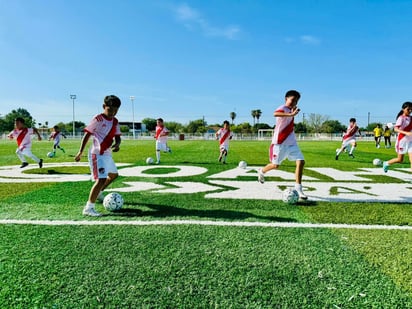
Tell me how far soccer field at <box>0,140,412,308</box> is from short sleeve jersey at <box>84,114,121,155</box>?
3.70ft

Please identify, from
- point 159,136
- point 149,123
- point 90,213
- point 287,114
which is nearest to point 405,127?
point 287,114

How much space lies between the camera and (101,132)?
5.29 m

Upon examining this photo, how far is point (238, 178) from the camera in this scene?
9.18 m

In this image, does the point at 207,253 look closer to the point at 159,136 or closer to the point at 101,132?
the point at 101,132

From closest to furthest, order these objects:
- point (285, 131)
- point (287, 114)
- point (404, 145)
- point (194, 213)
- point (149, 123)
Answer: point (194, 213)
point (287, 114)
point (285, 131)
point (404, 145)
point (149, 123)

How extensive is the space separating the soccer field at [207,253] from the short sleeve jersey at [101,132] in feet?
3.70

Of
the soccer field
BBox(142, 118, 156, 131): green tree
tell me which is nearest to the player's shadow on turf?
the soccer field

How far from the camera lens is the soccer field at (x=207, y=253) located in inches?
101

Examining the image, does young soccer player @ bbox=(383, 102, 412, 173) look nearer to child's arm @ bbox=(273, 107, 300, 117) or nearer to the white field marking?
child's arm @ bbox=(273, 107, 300, 117)

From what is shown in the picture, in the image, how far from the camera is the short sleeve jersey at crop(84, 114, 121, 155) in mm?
5207

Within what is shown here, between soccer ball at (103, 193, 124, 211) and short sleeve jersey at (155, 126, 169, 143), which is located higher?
short sleeve jersey at (155, 126, 169, 143)

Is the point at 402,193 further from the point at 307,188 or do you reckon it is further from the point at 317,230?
the point at 317,230

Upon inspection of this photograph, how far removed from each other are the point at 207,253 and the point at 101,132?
3070 millimetres

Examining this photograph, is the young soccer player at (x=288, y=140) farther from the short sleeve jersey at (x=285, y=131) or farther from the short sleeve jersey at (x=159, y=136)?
the short sleeve jersey at (x=159, y=136)
